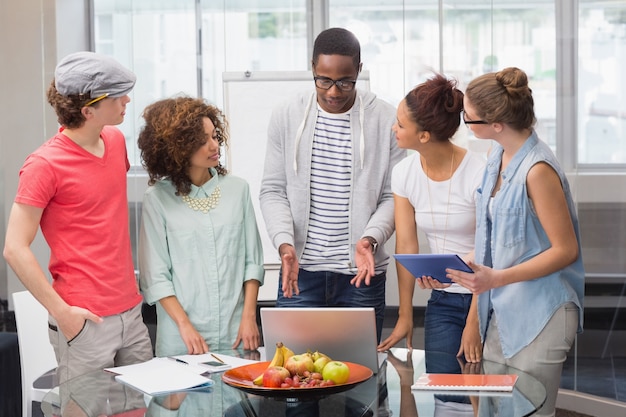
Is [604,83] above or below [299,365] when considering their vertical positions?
above

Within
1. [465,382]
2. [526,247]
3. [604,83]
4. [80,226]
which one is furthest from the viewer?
[604,83]

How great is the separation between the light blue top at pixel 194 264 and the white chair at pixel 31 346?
0.65 m

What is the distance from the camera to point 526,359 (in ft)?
8.06

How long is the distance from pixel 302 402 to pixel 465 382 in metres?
0.46

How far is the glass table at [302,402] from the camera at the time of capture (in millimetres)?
2055

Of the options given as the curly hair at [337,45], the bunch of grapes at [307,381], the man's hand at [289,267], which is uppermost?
the curly hair at [337,45]

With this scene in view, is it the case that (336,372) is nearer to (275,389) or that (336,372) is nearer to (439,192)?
(275,389)

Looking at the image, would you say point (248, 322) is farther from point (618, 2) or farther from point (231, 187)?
point (618, 2)

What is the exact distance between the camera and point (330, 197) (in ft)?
10.0

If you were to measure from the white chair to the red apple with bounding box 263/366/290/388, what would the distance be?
4.28ft

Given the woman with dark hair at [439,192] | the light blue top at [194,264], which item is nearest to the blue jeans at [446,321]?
the woman with dark hair at [439,192]

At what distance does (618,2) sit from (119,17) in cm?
353

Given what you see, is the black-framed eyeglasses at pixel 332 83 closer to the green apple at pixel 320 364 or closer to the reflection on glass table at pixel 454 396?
the reflection on glass table at pixel 454 396

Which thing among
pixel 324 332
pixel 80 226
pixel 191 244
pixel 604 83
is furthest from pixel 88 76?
pixel 604 83
